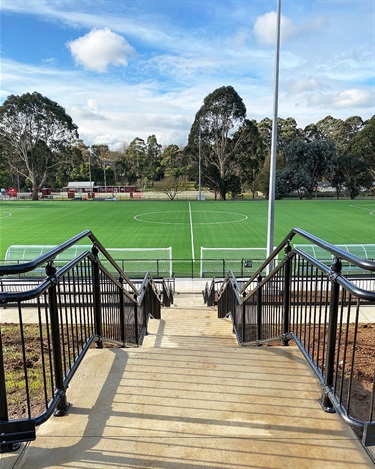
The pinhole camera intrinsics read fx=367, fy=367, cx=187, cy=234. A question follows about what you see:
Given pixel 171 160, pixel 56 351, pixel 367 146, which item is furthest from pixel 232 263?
pixel 171 160

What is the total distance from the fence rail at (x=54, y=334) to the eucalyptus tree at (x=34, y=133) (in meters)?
59.5

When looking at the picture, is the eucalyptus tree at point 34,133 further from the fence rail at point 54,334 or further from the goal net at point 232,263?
the fence rail at point 54,334

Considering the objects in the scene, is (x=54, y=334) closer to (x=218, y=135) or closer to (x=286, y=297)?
(x=286, y=297)

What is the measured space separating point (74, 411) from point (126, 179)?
89.4 meters

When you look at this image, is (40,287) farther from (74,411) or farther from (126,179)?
(126,179)

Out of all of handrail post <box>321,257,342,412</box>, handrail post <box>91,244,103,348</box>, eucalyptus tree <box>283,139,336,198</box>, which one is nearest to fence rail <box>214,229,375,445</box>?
handrail post <box>321,257,342,412</box>

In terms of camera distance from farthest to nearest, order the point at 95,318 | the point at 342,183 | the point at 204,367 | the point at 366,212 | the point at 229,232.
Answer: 1. the point at 342,183
2. the point at 366,212
3. the point at 229,232
4. the point at 95,318
5. the point at 204,367

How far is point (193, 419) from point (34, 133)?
214 feet

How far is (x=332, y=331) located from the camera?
2652 mm

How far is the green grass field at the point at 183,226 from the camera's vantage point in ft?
82.4

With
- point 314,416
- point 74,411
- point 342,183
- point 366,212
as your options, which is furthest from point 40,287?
point 342,183

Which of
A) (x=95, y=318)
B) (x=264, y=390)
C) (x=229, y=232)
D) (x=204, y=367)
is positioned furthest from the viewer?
(x=229, y=232)

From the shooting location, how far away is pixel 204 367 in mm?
3506

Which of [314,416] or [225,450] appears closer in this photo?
[225,450]
